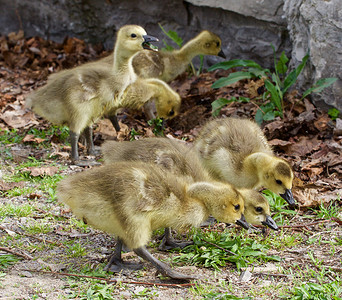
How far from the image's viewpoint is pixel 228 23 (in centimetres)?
729

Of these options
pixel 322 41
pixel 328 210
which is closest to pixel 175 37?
pixel 322 41

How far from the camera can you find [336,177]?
468 centimetres

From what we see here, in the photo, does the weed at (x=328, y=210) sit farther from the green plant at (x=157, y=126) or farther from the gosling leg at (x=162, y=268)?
the green plant at (x=157, y=126)

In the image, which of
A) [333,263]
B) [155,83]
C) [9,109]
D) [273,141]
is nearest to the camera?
[333,263]

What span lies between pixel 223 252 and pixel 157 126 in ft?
8.47

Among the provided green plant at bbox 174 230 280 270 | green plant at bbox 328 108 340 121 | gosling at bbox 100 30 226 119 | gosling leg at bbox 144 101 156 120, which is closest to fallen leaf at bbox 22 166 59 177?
gosling leg at bbox 144 101 156 120

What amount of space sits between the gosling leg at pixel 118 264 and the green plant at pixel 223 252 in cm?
27

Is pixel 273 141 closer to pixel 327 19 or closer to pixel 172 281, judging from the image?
pixel 327 19

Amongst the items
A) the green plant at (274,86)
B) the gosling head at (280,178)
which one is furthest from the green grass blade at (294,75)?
the gosling head at (280,178)

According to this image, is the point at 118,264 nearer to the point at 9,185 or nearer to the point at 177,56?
the point at 9,185

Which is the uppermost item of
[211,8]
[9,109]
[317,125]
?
[211,8]

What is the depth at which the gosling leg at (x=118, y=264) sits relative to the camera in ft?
10.9

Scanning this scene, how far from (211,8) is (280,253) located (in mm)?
4606

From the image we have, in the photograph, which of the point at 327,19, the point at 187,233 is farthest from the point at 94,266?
the point at 327,19
